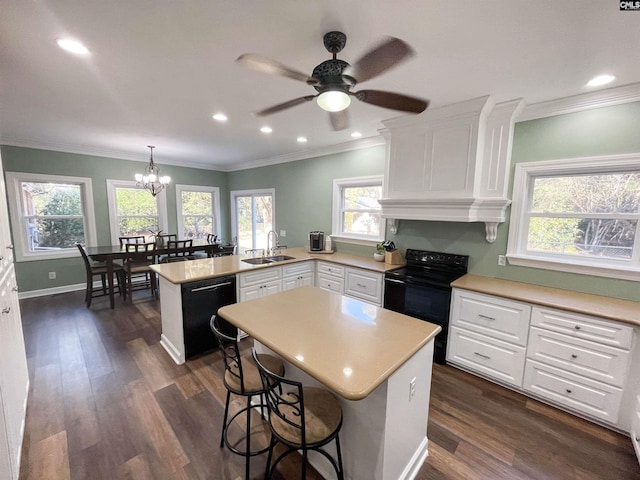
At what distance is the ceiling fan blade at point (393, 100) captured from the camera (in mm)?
1543

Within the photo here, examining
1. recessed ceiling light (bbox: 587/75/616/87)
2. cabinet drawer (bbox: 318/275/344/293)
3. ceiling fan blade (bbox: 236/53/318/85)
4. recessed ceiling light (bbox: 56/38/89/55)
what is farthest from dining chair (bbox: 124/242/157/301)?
recessed ceiling light (bbox: 587/75/616/87)

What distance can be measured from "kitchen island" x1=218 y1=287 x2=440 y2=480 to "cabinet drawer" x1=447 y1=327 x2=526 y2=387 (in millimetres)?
1131

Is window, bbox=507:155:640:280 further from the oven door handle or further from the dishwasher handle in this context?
the dishwasher handle

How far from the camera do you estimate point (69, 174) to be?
449 cm

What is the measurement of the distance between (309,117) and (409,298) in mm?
2248

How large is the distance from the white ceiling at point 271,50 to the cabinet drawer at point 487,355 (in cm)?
215

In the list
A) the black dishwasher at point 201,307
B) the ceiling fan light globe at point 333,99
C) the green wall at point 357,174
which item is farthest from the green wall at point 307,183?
the ceiling fan light globe at point 333,99

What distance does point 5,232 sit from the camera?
74.3 inches

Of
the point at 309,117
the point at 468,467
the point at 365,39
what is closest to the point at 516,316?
the point at 468,467

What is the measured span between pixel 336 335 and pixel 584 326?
6.27 feet

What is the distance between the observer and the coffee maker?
167 inches

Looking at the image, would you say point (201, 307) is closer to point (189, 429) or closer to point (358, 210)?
point (189, 429)

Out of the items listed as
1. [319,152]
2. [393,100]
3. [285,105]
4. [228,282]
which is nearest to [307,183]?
[319,152]

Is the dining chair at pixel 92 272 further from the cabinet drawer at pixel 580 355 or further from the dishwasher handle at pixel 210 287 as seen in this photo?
the cabinet drawer at pixel 580 355
